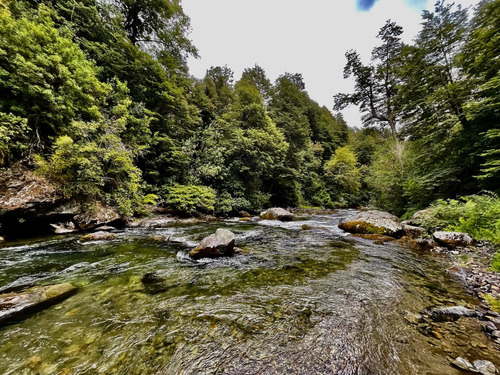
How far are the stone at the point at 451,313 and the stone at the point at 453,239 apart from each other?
12.3ft

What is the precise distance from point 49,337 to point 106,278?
1.65 m

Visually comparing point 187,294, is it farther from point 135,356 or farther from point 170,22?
point 170,22

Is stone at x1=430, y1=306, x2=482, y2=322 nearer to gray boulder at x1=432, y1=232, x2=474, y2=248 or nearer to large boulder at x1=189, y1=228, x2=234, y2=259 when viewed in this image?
gray boulder at x1=432, y1=232, x2=474, y2=248

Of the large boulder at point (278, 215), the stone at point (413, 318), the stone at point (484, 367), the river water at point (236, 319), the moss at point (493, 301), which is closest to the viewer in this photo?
the stone at point (484, 367)

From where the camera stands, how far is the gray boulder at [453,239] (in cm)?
513

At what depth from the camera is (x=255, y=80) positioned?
2612 centimetres

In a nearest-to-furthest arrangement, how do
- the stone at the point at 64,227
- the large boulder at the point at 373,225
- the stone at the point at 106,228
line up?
the stone at the point at 64,227, the large boulder at the point at 373,225, the stone at the point at 106,228

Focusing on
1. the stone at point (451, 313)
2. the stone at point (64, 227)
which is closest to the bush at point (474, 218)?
the stone at point (451, 313)

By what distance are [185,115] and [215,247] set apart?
12492mm

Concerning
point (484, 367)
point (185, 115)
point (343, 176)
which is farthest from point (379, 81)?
point (484, 367)

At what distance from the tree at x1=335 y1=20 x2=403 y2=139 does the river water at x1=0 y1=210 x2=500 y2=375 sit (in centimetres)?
1259

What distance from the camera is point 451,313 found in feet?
8.41

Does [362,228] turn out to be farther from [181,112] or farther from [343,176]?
[343,176]

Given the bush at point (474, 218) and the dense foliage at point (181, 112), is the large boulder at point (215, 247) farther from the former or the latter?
the bush at point (474, 218)
